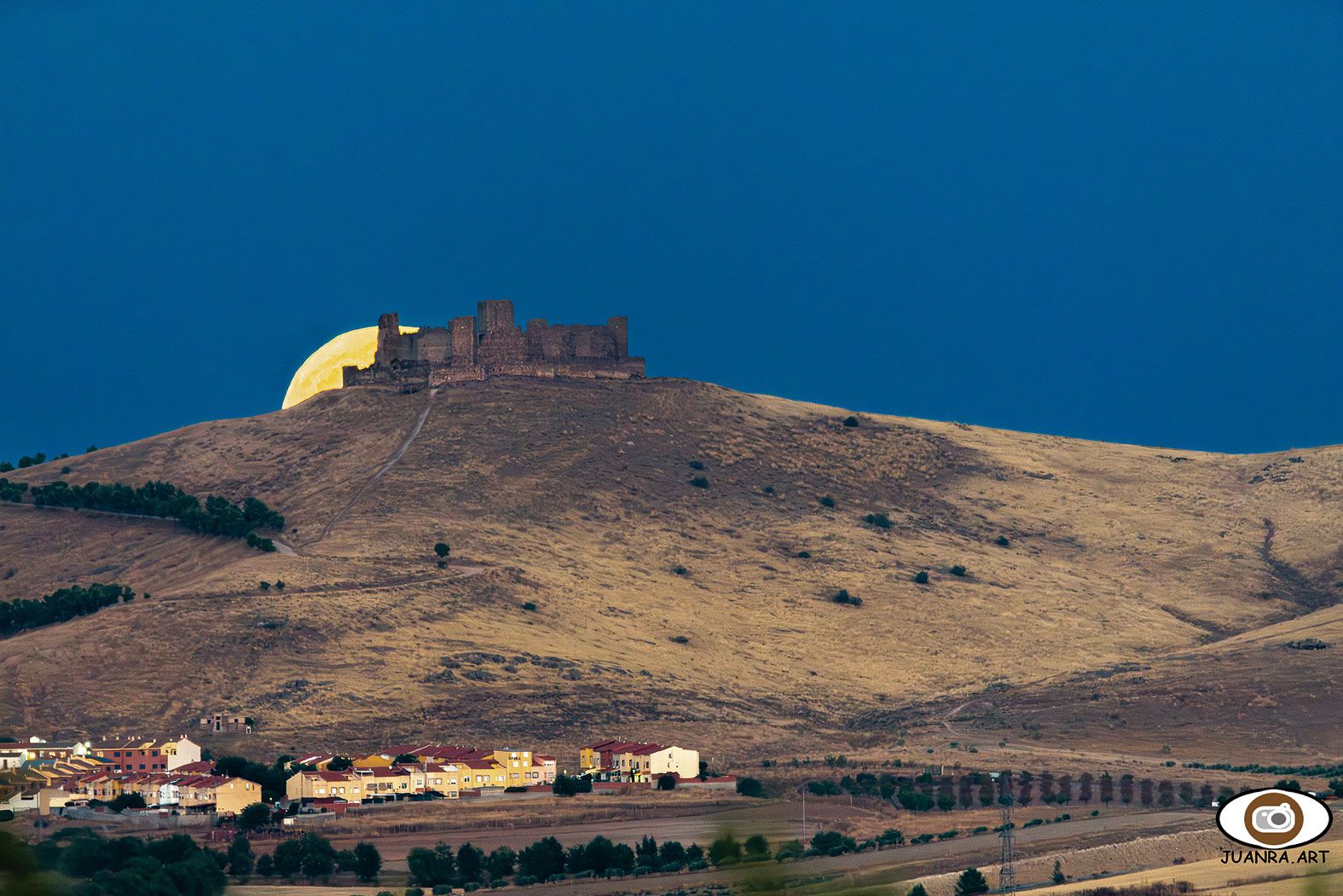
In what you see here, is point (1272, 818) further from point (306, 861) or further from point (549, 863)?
point (306, 861)

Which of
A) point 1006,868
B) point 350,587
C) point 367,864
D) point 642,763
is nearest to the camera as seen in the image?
point 1006,868

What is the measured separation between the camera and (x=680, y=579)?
7981cm

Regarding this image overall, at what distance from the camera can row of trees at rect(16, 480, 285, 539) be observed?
3145 inches

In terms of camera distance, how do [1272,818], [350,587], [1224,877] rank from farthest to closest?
[350,587] < [1224,877] < [1272,818]

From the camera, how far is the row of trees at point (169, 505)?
7988 cm

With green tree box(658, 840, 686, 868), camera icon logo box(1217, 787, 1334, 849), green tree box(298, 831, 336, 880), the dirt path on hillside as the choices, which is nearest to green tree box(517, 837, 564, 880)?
green tree box(658, 840, 686, 868)

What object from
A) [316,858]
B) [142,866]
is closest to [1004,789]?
[316,858]

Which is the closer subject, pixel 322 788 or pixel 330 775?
pixel 322 788

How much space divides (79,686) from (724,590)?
27.2m

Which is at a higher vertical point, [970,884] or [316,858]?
[316,858]

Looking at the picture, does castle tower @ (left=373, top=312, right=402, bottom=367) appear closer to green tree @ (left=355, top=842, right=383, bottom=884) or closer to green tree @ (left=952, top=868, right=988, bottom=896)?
green tree @ (left=355, top=842, right=383, bottom=884)

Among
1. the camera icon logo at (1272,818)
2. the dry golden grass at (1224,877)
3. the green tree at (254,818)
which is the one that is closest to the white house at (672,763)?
the green tree at (254,818)

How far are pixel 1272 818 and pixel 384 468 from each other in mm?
71965

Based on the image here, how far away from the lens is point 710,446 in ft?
305
